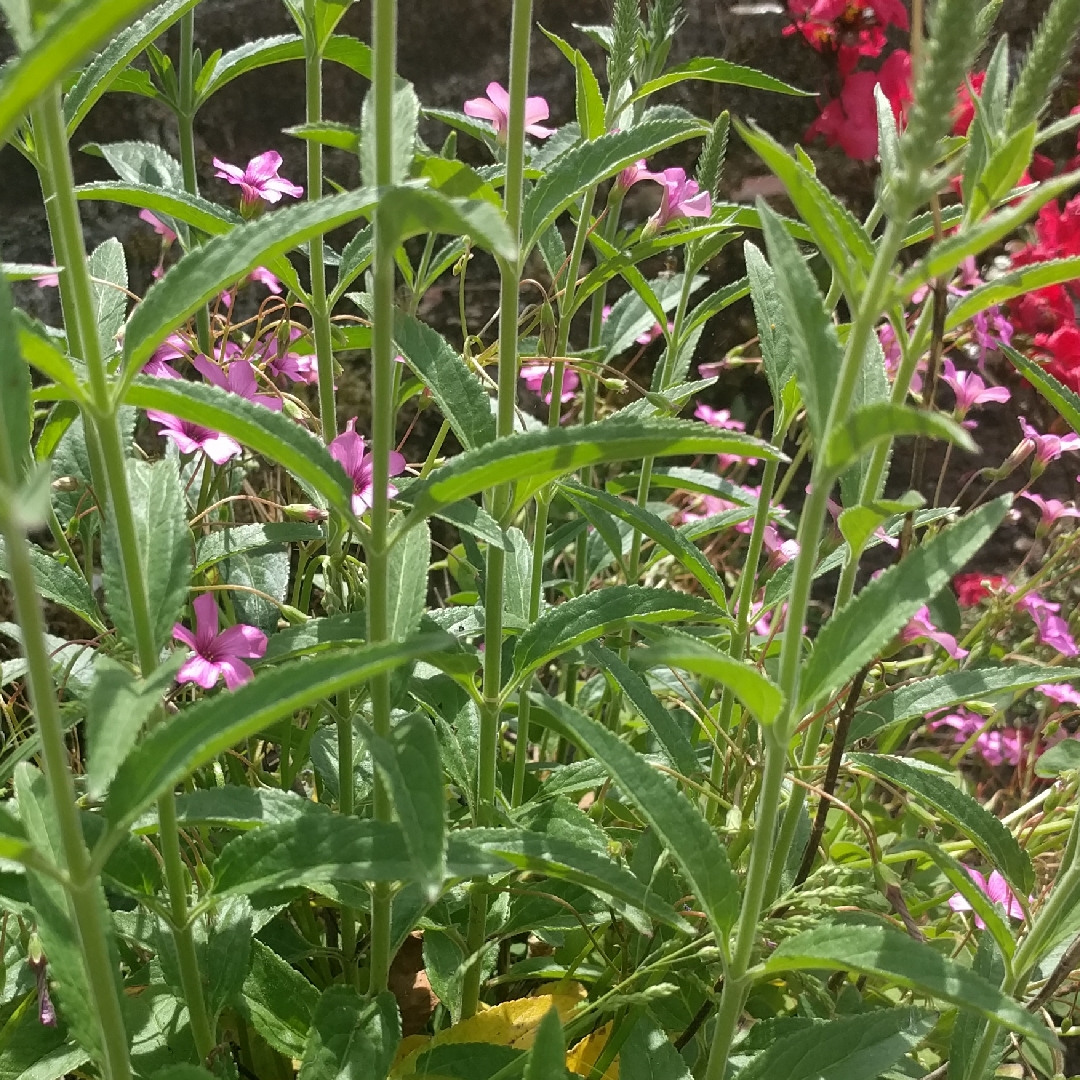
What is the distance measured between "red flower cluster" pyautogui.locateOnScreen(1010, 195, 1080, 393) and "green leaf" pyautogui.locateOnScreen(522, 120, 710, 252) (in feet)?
2.50

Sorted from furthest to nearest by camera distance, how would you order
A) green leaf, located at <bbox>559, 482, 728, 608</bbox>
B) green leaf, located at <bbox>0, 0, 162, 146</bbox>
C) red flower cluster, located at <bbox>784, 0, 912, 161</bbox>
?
red flower cluster, located at <bbox>784, 0, 912, 161</bbox> < green leaf, located at <bbox>559, 482, 728, 608</bbox> < green leaf, located at <bbox>0, 0, 162, 146</bbox>

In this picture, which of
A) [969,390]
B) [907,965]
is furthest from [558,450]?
[969,390]

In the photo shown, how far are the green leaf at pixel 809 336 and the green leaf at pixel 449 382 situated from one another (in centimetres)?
25

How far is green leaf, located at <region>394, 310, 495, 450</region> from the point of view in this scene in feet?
2.14

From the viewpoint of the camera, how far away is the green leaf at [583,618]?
2.23 feet

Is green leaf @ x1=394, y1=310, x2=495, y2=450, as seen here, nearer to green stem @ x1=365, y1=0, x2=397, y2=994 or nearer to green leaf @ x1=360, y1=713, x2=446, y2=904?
green stem @ x1=365, y1=0, x2=397, y2=994

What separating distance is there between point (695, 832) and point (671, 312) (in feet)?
3.11

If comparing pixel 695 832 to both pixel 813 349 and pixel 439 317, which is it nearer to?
pixel 813 349

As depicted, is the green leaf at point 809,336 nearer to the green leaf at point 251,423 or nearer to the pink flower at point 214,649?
the green leaf at point 251,423

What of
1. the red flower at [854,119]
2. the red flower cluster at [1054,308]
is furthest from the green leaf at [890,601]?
the red flower at [854,119]

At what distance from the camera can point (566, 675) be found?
3.74 feet

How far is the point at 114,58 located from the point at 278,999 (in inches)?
28.5

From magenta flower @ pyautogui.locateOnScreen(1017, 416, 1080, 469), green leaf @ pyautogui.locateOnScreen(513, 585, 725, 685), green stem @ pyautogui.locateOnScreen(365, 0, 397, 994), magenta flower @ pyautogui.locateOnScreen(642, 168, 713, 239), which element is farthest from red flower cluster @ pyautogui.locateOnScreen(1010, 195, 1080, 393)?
green stem @ pyautogui.locateOnScreen(365, 0, 397, 994)

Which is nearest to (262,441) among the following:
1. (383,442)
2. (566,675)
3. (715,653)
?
(383,442)
